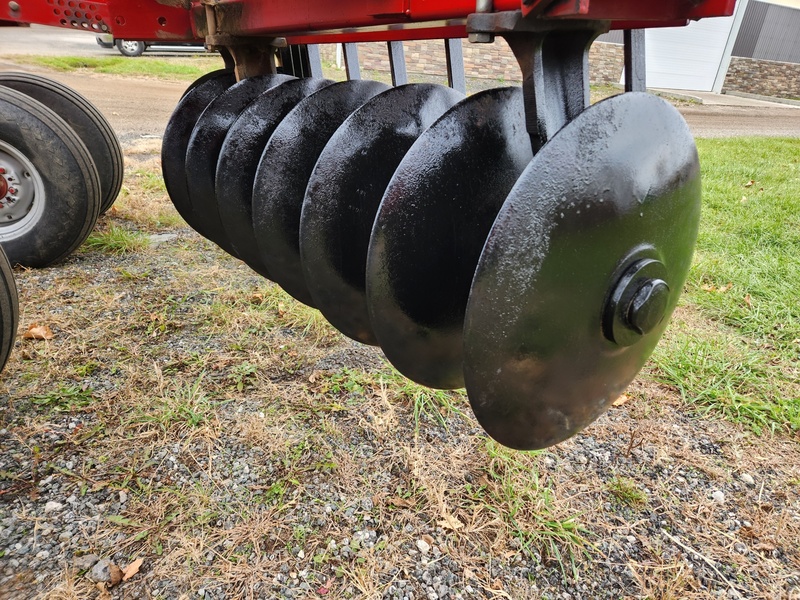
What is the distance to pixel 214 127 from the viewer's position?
212 cm

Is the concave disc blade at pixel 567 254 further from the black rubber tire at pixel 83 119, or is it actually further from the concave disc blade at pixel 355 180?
the black rubber tire at pixel 83 119

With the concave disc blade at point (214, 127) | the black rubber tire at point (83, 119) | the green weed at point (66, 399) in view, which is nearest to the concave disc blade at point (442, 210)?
the concave disc blade at point (214, 127)

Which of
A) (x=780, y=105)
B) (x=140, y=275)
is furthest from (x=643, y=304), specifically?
(x=780, y=105)

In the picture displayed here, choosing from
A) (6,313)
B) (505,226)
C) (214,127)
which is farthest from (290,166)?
(6,313)

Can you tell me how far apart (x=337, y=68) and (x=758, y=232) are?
35.0 ft

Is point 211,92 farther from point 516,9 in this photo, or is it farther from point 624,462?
point 624,462

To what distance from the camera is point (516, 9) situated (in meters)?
1.07

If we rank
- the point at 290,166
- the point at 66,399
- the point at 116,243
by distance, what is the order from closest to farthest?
the point at 290,166, the point at 66,399, the point at 116,243

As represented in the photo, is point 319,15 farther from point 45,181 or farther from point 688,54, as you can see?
point 688,54

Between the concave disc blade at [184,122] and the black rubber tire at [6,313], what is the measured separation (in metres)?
0.74

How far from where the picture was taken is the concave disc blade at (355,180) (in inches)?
61.7

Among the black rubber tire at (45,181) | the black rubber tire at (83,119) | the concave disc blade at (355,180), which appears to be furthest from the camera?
the black rubber tire at (83,119)

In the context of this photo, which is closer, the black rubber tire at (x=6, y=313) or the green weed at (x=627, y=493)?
the green weed at (x=627, y=493)

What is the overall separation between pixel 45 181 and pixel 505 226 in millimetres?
3544
